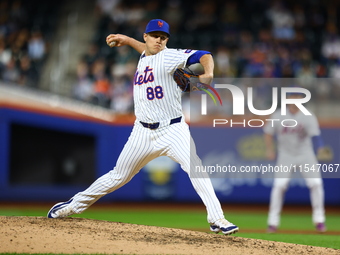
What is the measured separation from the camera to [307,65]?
41.5 feet

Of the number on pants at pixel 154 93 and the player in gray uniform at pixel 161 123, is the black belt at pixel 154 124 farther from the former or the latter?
the number on pants at pixel 154 93

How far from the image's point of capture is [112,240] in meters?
4.98

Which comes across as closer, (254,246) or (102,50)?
(254,246)

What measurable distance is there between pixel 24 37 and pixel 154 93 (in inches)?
387

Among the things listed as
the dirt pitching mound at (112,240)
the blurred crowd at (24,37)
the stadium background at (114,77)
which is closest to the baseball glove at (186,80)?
the dirt pitching mound at (112,240)

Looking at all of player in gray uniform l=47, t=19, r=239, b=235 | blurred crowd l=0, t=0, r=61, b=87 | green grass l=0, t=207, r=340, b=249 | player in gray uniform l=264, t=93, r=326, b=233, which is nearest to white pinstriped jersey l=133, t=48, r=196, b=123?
player in gray uniform l=47, t=19, r=239, b=235

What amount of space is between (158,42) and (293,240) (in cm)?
281

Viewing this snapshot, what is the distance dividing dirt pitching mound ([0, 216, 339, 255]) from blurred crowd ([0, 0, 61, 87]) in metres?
7.05

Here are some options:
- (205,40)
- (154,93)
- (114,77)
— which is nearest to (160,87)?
(154,93)

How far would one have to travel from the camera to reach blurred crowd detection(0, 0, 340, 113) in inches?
490

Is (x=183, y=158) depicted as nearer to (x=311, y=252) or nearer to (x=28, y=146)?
(x=311, y=252)

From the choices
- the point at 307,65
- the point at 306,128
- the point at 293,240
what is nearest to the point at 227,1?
the point at 307,65

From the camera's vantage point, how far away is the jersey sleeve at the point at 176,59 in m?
5.06

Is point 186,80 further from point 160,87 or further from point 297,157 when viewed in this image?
point 297,157
